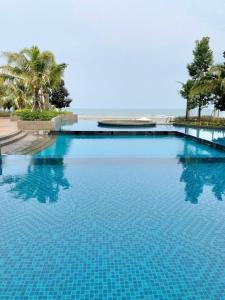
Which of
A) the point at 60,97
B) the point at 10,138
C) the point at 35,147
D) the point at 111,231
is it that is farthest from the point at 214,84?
the point at 111,231

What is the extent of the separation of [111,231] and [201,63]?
26849 millimetres

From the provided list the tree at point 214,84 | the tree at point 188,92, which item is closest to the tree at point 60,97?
the tree at point 188,92

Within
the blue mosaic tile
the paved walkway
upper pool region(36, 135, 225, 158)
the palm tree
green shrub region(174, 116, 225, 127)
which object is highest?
the palm tree

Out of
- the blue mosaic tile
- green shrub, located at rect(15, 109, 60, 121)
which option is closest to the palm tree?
green shrub, located at rect(15, 109, 60, 121)

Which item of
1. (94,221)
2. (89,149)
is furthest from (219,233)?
(89,149)

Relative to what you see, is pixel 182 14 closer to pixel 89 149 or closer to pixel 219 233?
pixel 89 149

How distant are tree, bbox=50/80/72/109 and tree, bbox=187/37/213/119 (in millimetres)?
15784

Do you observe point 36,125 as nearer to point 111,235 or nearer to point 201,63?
point 201,63

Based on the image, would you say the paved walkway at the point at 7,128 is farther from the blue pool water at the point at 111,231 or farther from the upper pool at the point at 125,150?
the blue pool water at the point at 111,231

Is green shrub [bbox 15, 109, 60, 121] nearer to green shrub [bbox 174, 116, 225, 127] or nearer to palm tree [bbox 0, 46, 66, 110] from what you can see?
palm tree [bbox 0, 46, 66, 110]

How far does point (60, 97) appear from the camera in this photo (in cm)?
3769

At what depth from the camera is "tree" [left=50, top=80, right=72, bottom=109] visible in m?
37.2

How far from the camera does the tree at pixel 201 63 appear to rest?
94.8 ft

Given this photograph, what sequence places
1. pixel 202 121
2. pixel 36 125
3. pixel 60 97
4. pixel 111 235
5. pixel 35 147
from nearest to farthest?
pixel 111 235 → pixel 35 147 → pixel 36 125 → pixel 202 121 → pixel 60 97
